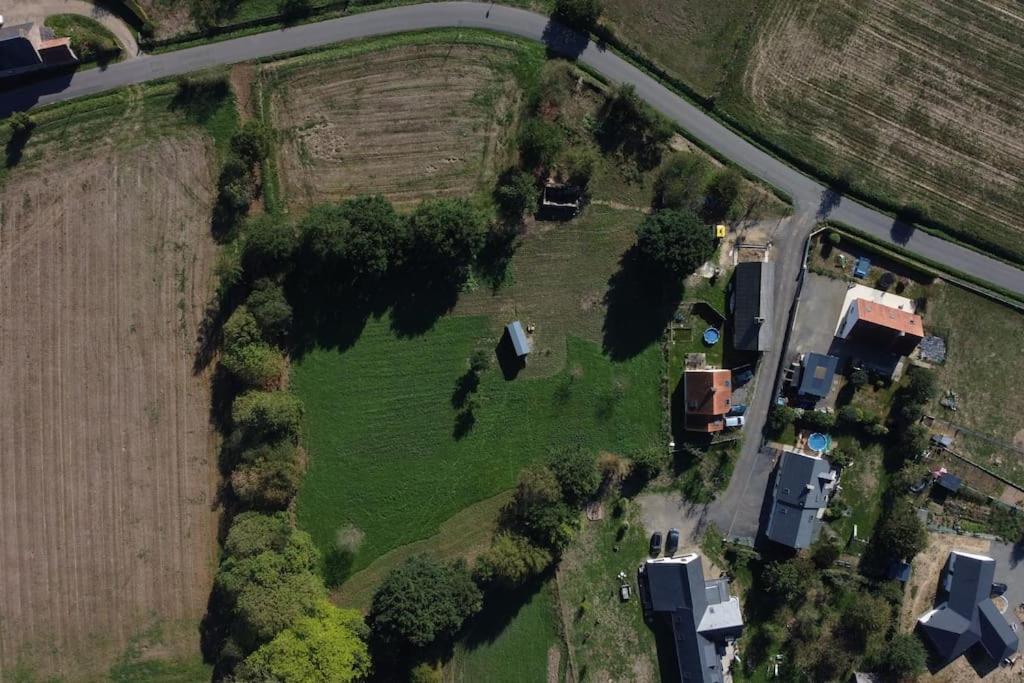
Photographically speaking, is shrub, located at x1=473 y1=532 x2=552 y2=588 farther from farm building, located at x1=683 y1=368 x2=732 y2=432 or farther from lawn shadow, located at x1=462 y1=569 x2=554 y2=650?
farm building, located at x1=683 y1=368 x2=732 y2=432

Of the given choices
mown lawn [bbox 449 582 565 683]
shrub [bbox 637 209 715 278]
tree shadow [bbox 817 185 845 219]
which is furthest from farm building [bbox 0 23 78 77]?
tree shadow [bbox 817 185 845 219]

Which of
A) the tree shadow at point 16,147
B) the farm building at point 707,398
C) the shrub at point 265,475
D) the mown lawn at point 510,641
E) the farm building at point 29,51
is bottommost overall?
the mown lawn at point 510,641

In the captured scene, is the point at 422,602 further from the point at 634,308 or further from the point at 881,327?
the point at 881,327

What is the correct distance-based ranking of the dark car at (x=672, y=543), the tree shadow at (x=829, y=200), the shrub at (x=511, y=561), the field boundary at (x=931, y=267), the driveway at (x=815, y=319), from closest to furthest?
the shrub at (x=511, y=561), the dark car at (x=672, y=543), the driveway at (x=815, y=319), the field boundary at (x=931, y=267), the tree shadow at (x=829, y=200)

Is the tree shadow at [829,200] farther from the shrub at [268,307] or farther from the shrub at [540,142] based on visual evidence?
the shrub at [268,307]

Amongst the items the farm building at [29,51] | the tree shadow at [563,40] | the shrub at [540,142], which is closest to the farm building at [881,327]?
the shrub at [540,142]

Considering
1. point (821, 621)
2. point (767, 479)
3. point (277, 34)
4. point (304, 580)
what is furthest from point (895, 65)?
point (304, 580)

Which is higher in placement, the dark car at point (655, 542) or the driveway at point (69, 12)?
the driveway at point (69, 12)
